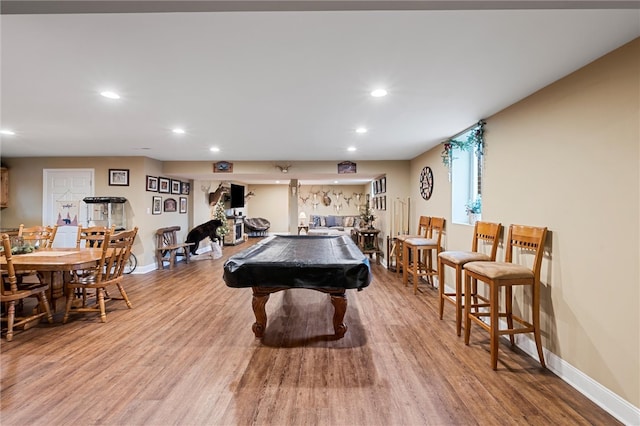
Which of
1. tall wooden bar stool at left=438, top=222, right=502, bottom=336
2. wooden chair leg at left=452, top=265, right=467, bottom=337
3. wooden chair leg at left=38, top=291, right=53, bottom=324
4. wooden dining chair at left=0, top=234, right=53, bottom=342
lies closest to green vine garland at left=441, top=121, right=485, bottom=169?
tall wooden bar stool at left=438, top=222, right=502, bottom=336

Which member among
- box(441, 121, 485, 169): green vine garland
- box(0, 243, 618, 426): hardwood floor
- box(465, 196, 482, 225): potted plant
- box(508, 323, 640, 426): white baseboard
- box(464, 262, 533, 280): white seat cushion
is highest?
box(441, 121, 485, 169): green vine garland

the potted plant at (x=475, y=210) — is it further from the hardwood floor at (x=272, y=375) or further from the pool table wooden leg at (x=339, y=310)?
the pool table wooden leg at (x=339, y=310)

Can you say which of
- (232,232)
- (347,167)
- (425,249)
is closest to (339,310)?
(425,249)

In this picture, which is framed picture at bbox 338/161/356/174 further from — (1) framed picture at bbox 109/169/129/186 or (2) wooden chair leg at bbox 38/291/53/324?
(2) wooden chair leg at bbox 38/291/53/324

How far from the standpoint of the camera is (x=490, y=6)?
1.18 meters

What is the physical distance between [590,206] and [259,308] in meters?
2.71

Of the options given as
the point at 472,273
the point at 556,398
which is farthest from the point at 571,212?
the point at 556,398

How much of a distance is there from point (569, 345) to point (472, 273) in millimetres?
781

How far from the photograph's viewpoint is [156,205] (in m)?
6.08

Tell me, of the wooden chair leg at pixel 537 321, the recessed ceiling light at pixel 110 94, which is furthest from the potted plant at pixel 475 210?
the recessed ceiling light at pixel 110 94

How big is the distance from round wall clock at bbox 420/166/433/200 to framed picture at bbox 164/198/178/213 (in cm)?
537

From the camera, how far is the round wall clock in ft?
16.2

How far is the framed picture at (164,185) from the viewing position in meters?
6.23

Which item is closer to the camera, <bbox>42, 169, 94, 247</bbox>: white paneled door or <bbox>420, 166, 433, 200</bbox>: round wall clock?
<bbox>420, 166, 433, 200</bbox>: round wall clock
